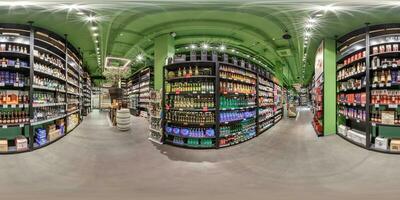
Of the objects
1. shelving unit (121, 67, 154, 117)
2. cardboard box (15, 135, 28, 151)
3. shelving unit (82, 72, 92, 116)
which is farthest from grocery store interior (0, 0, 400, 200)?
shelving unit (82, 72, 92, 116)

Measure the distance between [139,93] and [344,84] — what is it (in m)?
10.9

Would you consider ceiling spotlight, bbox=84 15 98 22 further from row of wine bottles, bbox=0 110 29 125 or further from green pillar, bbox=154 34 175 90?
row of wine bottles, bbox=0 110 29 125

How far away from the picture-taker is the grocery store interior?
2262 millimetres

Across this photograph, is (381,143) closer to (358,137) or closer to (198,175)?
(358,137)

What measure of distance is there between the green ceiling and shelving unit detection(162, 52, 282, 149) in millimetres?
576

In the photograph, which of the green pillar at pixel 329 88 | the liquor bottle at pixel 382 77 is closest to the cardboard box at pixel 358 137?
the green pillar at pixel 329 88

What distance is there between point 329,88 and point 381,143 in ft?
6.64

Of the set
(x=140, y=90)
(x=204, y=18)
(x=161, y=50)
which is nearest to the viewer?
(x=204, y=18)

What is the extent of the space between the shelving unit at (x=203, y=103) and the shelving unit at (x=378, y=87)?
2.32 m

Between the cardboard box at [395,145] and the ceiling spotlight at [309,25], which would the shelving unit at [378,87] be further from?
the ceiling spotlight at [309,25]

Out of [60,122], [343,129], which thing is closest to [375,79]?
[343,129]

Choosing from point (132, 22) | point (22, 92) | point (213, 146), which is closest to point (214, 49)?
point (132, 22)

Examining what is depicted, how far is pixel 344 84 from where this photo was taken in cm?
514

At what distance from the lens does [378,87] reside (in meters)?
4.00
